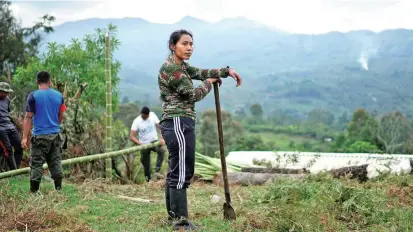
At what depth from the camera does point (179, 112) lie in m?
5.22

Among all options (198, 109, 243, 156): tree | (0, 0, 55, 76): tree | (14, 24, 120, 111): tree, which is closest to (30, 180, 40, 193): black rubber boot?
(14, 24, 120, 111): tree

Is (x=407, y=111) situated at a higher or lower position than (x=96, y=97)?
lower

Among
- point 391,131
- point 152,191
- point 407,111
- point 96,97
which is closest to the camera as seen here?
point 152,191

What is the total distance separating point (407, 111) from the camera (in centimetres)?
11894

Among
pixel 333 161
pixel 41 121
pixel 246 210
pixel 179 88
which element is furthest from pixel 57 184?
pixel 333 161

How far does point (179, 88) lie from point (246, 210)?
171cm

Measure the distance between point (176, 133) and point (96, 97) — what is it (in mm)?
10743

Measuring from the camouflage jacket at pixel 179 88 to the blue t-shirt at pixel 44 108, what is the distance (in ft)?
8.88

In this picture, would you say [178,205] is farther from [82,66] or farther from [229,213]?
[82,66]

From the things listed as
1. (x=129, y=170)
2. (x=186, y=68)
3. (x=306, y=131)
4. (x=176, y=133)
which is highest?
(x=186, y=68)

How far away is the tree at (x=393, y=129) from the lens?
52.3 meters

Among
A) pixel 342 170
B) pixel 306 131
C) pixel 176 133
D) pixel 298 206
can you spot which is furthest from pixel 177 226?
pixel 306 131

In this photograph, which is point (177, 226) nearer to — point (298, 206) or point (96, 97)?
point (298, 206)

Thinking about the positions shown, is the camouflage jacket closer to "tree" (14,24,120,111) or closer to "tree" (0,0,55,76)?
"tree" (14,24,120,111)
